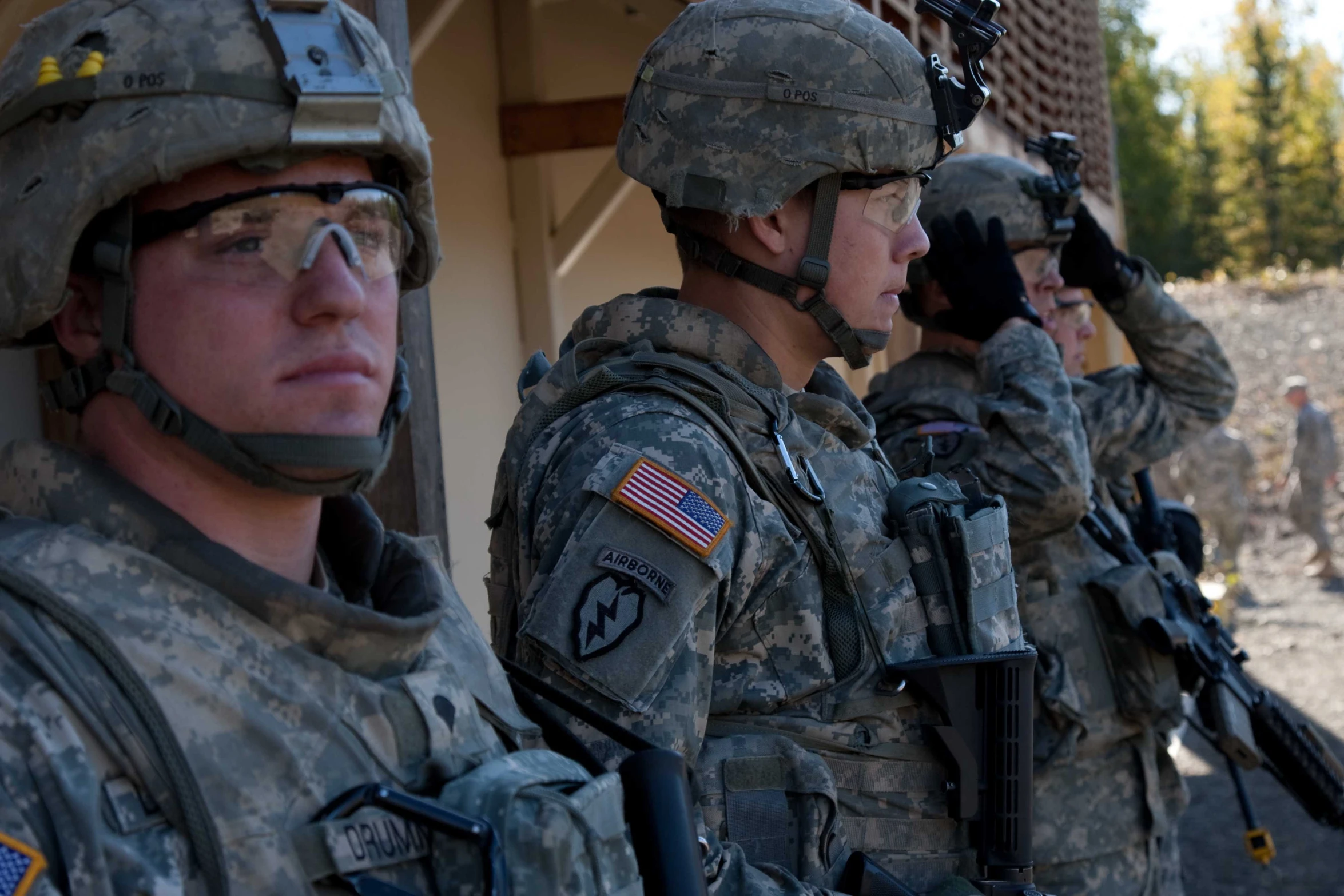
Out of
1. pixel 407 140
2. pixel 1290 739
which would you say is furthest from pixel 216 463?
pixel 1290 739

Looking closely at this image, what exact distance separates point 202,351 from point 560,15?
4933 millimetres

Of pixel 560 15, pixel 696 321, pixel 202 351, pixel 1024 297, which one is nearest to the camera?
pixel 202 351

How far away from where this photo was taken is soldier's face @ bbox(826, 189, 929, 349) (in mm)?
2438

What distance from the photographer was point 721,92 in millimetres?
2434

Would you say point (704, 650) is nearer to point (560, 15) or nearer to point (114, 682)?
point (114, 682)

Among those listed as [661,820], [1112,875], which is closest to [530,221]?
[1112,875]

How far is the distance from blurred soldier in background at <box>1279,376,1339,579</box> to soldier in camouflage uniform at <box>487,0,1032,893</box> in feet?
44.8

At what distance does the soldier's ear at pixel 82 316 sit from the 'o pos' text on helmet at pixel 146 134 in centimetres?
3

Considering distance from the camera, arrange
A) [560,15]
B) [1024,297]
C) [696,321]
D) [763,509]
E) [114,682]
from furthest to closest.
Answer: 1. [560,15]
2. [1024,297]
3. [696,321]
4. [763,509]
5. [114,682]

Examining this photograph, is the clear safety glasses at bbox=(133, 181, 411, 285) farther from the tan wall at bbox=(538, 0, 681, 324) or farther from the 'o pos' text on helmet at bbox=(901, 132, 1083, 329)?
the tan wall at bbox=(538, 0, 681, 324)

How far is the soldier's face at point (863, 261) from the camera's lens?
8.00ft

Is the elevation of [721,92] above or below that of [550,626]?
above

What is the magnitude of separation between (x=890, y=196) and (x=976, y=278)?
123 cm

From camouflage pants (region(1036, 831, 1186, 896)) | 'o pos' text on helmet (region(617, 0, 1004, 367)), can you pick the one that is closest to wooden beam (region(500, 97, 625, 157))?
'o pos' text on helmet (region(617, 0, 1004, 367))
